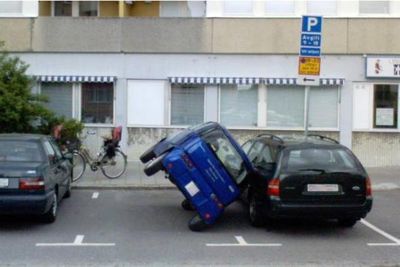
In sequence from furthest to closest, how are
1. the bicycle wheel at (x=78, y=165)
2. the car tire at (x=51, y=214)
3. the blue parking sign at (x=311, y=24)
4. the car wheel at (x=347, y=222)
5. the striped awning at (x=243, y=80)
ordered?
the striped awning at (x=243, y=80) < the bicycle wheel at (x=78, y=165) < the blue parking sign at (x=311, y=24) < the car wheel at (x=347, y=222) < the car tire at (x=51, y=214)

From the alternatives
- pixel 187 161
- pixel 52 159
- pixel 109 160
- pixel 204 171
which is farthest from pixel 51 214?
pixel 109 160

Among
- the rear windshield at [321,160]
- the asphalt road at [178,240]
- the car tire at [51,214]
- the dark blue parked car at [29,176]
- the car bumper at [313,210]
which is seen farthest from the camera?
the car tire at [51,214]

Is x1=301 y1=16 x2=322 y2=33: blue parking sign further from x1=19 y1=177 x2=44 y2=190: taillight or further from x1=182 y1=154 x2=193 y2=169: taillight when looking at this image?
x1=19 y1=177 x2=44 y2=190: taillight

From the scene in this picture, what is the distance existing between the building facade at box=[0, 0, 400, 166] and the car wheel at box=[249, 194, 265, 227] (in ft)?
27.2

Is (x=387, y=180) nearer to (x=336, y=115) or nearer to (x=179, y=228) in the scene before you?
(x=336, y=115)

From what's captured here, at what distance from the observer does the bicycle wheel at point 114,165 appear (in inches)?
612

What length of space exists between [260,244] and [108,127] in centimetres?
1035

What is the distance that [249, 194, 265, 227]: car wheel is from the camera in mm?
10133

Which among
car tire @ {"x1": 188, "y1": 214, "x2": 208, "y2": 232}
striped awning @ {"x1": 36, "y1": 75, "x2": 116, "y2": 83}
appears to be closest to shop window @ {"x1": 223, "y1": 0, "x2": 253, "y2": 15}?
striped awning @ {"x1": 36, "y1": 75, "x2": 116, "y2": 83}

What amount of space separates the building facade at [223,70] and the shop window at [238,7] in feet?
0.09

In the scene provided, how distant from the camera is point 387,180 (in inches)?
624

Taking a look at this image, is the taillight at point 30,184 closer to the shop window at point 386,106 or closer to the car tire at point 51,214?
the car tire at point 51,214

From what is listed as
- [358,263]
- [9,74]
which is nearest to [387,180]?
[358,263]

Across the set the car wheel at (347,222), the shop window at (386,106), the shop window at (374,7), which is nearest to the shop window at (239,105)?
the shop window at (386,106)
